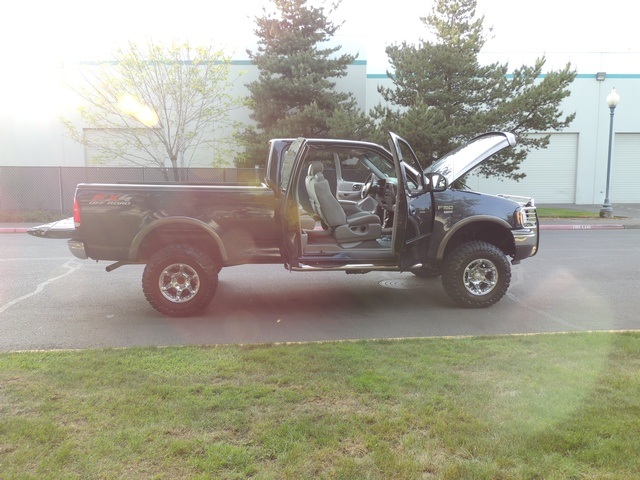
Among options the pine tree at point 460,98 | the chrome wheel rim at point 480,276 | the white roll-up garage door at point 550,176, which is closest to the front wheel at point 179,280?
the chrome wheel rim at point 480,276

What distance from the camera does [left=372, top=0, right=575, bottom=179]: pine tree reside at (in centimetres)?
1712

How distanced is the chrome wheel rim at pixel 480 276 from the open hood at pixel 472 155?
1.07 metres

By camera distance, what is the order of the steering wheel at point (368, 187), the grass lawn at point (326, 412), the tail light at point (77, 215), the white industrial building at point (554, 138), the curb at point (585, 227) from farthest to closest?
the white industrial building at point (554, 138) → the curb at point (585, 227) → the steering wheel at point (368, 187) → the tail light at point (77, 215) → the grass lawn at point (326, 412)

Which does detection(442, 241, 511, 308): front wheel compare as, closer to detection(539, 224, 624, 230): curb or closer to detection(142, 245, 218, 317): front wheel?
detection(142, 245, 218, 317): front wheel

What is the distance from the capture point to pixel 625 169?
24.1 metres

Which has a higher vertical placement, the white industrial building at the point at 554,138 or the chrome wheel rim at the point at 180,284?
the white industrial building at the point at 554,138

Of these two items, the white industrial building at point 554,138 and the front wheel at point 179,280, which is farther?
the white industrial building at point 554,138

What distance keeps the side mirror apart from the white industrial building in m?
16.4

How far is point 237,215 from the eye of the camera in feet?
18.6

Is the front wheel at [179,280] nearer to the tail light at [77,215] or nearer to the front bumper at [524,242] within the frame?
the tail light at [77,215]

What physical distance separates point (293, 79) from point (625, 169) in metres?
16.9

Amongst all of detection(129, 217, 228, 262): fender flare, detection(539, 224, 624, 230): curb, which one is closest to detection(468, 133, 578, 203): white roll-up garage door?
detection(539, 224, 624, 230): curb

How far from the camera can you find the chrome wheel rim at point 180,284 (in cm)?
564

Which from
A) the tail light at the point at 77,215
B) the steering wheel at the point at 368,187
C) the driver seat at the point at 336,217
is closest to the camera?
the tail light at the point at 77,215
